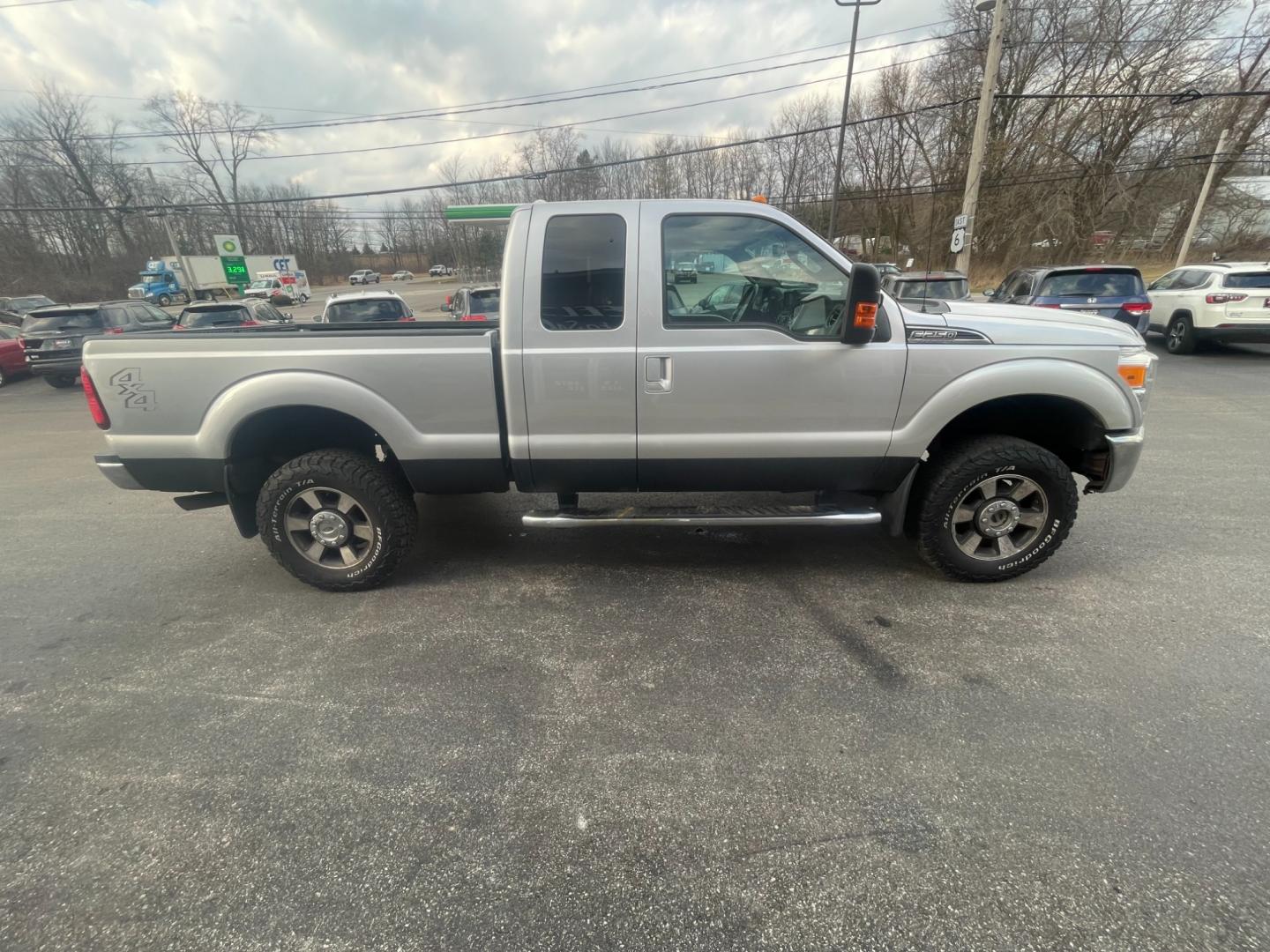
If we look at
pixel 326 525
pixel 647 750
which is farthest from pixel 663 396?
pixel 326 525

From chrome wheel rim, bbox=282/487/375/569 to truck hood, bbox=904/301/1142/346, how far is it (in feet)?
10.5

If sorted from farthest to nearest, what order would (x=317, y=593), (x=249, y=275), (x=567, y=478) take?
1. (x=249, y=275)
2. (x=317, y=593)
3. (x=567, y=478)

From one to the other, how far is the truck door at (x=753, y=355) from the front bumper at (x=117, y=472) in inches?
114

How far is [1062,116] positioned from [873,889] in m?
38.2

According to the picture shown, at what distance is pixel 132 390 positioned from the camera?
3.11 m

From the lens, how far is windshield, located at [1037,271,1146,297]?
9.18m

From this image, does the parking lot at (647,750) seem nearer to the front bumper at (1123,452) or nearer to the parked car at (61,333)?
the front bumper at (1123,452)

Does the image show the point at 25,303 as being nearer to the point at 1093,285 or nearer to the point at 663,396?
the point at 663,396

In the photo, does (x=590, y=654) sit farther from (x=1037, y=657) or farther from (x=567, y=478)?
(x=1037, y=657)

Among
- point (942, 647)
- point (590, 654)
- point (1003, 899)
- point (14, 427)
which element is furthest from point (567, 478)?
point (14, 427)

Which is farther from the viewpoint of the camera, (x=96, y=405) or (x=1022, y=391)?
(x=96, y=405)

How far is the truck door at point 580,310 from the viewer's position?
297 cm

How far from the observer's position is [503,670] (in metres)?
2.74

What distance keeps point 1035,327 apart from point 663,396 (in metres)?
1.98
